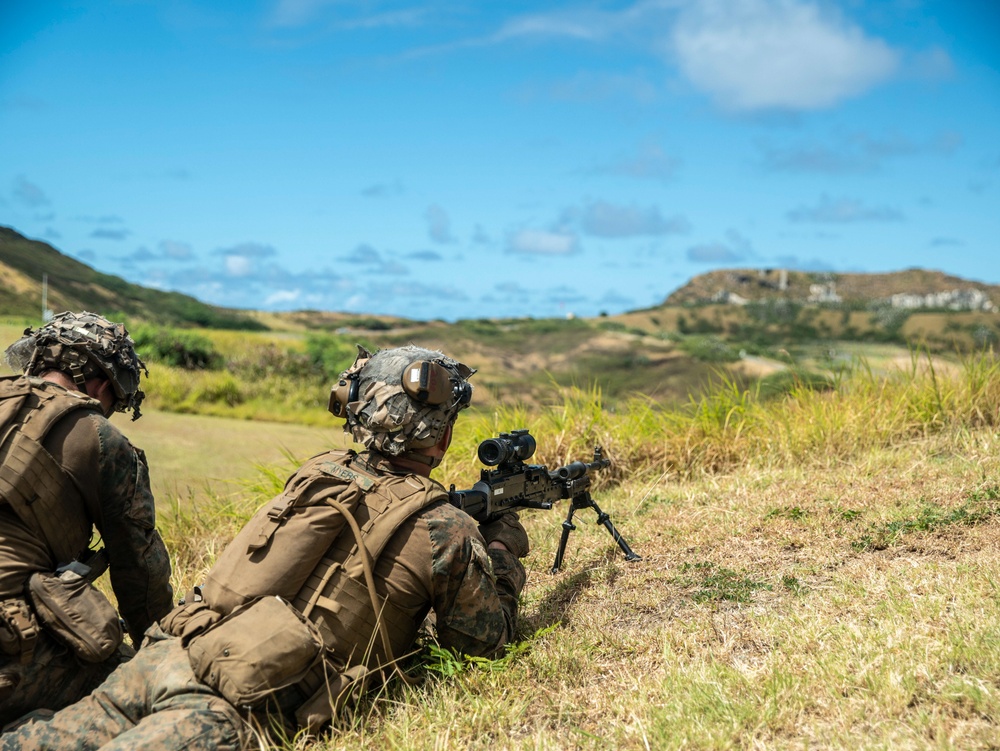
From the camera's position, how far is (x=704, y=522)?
6234 millimetres

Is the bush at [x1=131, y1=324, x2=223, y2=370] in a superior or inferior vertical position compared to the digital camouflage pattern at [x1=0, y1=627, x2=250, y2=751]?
superior

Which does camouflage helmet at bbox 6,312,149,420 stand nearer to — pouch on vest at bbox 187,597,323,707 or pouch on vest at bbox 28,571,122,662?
pouch on vest at bbox 28,571,122,662

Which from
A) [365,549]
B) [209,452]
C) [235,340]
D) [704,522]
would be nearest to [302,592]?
[365,549]

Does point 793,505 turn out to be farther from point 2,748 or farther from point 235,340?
point 235,340

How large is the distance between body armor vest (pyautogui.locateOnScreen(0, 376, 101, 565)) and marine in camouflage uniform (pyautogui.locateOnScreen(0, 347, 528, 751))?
0.69 m

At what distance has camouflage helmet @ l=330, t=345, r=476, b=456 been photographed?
3512 mm

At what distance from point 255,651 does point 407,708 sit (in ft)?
2.89

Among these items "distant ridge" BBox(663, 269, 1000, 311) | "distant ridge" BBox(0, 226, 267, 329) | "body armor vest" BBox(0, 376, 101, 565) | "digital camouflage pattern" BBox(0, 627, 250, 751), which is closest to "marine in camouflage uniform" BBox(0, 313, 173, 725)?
"body armor vest" BBox(0, 376, 101, 565)

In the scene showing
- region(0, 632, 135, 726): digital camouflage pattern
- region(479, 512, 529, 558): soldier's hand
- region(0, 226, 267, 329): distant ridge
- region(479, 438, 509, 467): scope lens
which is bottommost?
region(0, 632, 135, 726): digital camouflage pattern

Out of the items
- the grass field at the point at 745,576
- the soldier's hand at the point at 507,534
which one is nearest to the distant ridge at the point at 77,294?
the grass field at the point at 745,576

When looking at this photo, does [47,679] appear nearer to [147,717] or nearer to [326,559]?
[147,717]

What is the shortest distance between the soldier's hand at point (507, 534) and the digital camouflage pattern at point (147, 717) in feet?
5.15

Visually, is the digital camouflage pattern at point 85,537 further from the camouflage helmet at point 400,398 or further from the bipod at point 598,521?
the bipod at point 598,521

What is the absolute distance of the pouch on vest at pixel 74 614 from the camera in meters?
3.45
